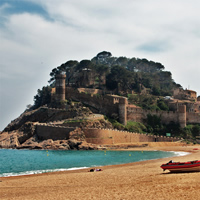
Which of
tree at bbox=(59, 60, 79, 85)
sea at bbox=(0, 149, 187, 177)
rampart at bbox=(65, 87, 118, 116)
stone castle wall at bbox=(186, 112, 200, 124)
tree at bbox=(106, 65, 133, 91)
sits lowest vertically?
sea at bbox=(0, 149, 187, 177)

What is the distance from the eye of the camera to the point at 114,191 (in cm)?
1394

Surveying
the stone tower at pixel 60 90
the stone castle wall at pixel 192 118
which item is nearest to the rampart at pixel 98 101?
the stone tower at pixel 60 90

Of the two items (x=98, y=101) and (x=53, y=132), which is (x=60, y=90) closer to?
(x=98, y=101)

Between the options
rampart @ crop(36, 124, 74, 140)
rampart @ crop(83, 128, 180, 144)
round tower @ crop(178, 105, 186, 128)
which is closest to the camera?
rampart @ crop(83, 128, 180, 144)

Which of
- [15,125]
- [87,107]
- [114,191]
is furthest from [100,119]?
[114,191]

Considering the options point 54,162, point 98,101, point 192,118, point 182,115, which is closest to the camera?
point 54,162

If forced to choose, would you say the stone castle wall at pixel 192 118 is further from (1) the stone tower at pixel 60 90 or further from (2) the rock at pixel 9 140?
(2) the rock at pixel 9 140

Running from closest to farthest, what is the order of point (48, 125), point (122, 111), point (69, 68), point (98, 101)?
point (48, 125), point (122, 111), point (98, 101), point (69, 68)

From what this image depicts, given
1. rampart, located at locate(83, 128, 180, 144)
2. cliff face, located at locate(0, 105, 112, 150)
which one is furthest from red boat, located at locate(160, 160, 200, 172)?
rampart, located at locate(83, 128, 180, 144)

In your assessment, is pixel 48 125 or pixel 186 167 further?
pixel 48 125

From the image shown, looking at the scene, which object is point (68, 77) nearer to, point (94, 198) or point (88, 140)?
point (88, 140)

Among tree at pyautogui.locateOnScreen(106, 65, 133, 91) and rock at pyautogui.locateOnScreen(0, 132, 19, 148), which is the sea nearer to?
rock at pyautogui.locateOnScreen(0, 132, 19, 148)

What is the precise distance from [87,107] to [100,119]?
213 inches

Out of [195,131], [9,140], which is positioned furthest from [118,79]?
[9,140]
